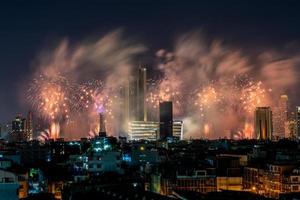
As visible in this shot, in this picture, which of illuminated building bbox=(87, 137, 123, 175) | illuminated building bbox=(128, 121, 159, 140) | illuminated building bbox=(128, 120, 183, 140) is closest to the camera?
illuminated building bbox=(87, 137, 123, 175)

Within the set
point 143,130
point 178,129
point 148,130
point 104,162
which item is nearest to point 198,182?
point 104,162

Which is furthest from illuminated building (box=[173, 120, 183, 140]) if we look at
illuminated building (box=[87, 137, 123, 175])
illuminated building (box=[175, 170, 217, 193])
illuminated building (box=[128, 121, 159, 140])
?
illuminated building (box=[175, 170, 217, 193])

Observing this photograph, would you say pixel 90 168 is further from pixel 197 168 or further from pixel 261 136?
pixel 261 136

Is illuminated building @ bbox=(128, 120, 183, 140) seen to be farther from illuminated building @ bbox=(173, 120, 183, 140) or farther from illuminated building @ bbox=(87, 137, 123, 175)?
illuminated building @ bbox=(87, 137, 123, 175)

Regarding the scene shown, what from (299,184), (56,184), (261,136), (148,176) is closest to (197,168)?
(148,176)

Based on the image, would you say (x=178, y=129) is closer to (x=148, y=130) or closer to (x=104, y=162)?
(x=148, y=130)

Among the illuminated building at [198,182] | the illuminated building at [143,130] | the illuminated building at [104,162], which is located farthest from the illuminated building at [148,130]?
the illuminated building at [198,182]

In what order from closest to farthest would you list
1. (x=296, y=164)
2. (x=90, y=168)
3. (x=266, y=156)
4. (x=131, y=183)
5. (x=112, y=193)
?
(x=112, y=193)
(x=131, y=183)
(x=296, y=164)
(x=90, y=168)
(x=266, y=156)
